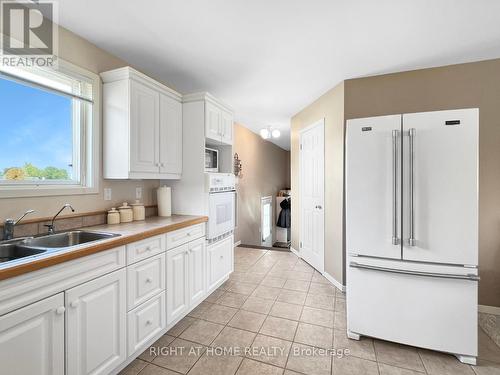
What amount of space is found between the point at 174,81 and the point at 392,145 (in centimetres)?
243

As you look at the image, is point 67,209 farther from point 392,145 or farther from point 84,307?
point 392,145

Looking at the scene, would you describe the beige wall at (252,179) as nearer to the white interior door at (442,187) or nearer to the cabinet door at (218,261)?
the cabinet door at (218,261)

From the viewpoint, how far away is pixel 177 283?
6.97 ft

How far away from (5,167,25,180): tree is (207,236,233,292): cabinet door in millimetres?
1654

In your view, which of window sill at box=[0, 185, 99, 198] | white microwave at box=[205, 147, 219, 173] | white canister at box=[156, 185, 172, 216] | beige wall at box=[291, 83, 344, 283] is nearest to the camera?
window sill at box=[0, 185, 99, 198]

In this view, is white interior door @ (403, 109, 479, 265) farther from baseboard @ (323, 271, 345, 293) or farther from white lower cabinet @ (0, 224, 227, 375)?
white lower cabinet @ (0, 224, 227, 375)

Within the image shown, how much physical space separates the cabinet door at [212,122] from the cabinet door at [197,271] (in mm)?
1162

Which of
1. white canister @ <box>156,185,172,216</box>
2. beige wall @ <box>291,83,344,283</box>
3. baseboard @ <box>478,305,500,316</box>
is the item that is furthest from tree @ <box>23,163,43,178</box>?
baseboard @ <box>478,305,500,316</box>

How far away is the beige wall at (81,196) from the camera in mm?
1621

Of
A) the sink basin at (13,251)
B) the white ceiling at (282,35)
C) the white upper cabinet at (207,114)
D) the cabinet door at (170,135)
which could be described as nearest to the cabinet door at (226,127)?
the white upper cabinet at (207,114)

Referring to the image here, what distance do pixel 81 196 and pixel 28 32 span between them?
3.94ft

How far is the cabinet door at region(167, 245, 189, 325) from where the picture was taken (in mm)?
2027

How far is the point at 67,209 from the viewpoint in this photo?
6.18 ft

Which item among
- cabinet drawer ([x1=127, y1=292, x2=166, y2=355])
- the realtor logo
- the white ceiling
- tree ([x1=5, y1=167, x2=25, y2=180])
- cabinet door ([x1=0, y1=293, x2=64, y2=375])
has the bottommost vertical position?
cabinet drawer ([x1=127, y1=292, x2=166, y2=355])
